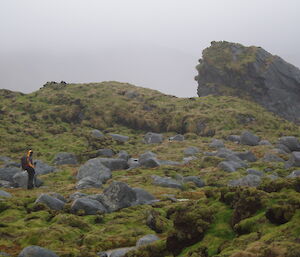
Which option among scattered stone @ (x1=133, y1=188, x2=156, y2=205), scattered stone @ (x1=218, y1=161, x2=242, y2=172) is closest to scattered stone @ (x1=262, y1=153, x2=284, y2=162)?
scattered stone @ (x1=218, y1=161, x2=242, y2=172)

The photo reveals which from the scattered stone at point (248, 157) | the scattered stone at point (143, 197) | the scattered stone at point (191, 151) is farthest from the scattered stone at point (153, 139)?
the scattered stone at point (143, 197)

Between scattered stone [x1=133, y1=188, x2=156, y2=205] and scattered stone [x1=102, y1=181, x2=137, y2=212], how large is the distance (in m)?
0.82

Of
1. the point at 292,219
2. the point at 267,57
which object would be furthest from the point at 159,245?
the point at 267,57

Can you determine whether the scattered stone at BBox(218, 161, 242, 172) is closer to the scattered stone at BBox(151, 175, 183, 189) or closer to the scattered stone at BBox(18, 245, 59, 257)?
the scattered stone at BBox(151, 175, 183, 189)

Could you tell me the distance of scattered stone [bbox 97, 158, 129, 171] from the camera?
141 ft

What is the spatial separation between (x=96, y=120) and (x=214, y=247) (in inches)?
2438

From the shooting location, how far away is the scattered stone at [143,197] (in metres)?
27.5

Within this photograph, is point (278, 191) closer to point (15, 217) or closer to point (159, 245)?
point (159, 245)

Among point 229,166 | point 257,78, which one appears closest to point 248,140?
point 229,166

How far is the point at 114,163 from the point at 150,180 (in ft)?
28.5

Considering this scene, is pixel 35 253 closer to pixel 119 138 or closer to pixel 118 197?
pixel 118 197

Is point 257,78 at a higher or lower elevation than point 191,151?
higher

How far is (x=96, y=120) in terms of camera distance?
2859 inches

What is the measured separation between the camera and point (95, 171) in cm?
3919
